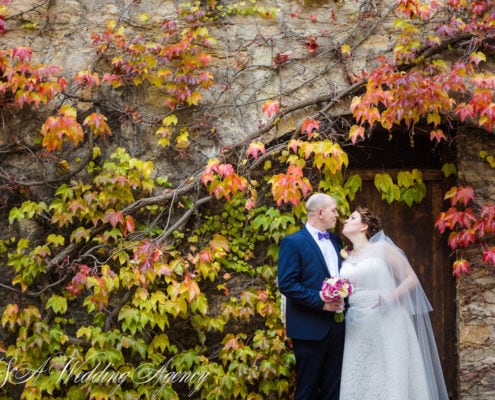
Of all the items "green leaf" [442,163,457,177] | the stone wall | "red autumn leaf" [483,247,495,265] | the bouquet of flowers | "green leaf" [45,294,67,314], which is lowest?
"green leaf" [45,294,67,314]

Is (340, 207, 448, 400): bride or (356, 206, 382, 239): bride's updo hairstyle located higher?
(356, 206, 382, 239): bride's updo hairstyle

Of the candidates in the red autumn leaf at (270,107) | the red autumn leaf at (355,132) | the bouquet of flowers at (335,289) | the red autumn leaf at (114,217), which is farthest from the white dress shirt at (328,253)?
the red autumn leaf at (114,217)

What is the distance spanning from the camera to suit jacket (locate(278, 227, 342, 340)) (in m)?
4.00

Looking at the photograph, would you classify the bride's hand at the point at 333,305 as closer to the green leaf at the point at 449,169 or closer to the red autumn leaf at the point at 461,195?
the red autumn leaf at the point at 461,195

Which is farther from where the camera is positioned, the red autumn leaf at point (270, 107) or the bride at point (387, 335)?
the red autumn leaf at point (270, 107)

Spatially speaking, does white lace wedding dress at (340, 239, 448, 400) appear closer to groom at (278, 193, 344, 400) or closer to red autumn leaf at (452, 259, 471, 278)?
groom at (278, 193, 344, 400)

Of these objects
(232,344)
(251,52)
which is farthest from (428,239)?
(251,52)

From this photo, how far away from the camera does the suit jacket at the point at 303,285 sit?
4.00 meters

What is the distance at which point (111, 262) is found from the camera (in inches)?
198

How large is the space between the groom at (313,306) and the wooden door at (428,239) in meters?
1.30

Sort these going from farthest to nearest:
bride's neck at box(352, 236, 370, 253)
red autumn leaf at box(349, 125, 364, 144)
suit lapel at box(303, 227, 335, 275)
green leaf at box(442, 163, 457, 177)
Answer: green leaf at box(442, 163, 457, 177) < red autumn leaf at box(349, 125, 364, 144) < bride's neck at box(352, 236, 370, 253) < suit lapel at box(303, 227, 335, 275)

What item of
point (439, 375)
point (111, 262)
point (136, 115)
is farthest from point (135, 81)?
point (439, 375)

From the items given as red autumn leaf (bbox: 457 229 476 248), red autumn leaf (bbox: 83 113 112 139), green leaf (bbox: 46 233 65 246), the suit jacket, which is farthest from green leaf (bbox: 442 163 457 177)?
green leaf (bbox: 46 233 65 246)

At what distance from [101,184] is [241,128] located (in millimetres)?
1229
